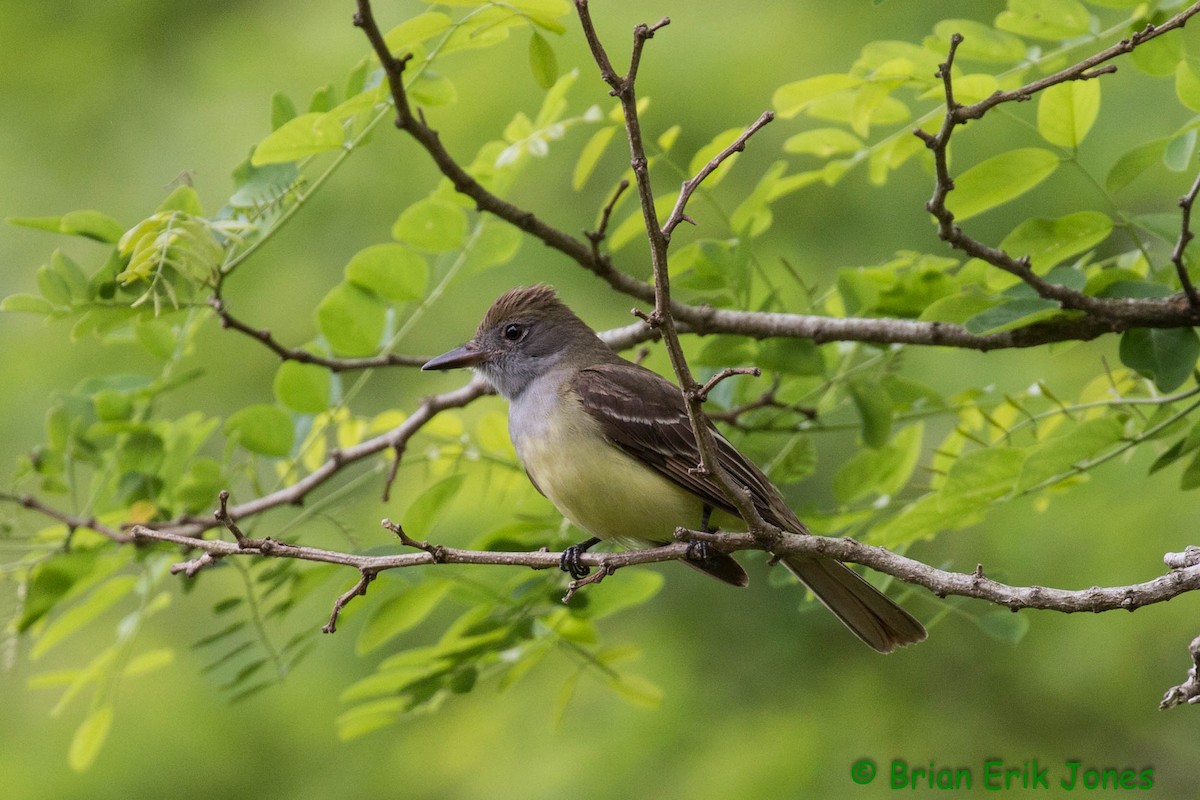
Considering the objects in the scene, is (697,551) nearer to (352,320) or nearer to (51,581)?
(352,320)

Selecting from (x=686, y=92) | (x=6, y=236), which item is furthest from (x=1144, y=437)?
(x=6, y=236)

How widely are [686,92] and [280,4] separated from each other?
150 inches

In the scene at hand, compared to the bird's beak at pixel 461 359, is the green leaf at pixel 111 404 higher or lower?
lower

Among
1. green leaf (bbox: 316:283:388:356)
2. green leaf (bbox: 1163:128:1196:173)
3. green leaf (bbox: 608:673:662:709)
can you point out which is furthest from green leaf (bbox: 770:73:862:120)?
green leaf (bbox: 608:673:662:709)

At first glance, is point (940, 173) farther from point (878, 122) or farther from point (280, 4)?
point (280, 4)

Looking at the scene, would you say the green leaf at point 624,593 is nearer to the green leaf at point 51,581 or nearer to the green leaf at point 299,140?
the green leaf at point 299,140

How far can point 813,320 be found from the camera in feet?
15.1

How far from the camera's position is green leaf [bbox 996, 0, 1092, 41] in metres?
4.19

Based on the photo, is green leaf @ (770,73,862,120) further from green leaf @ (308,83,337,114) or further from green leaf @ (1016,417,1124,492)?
green leaf @ (308,83,337,114)

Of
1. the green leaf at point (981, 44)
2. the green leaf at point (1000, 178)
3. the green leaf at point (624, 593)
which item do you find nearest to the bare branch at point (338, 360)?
the green leaf at point (624, 593)

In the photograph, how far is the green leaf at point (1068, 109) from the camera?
13.3 ft

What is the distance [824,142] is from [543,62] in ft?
3.71

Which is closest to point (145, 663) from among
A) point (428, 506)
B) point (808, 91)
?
point (428, 506)

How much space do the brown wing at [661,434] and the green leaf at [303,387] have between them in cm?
108
